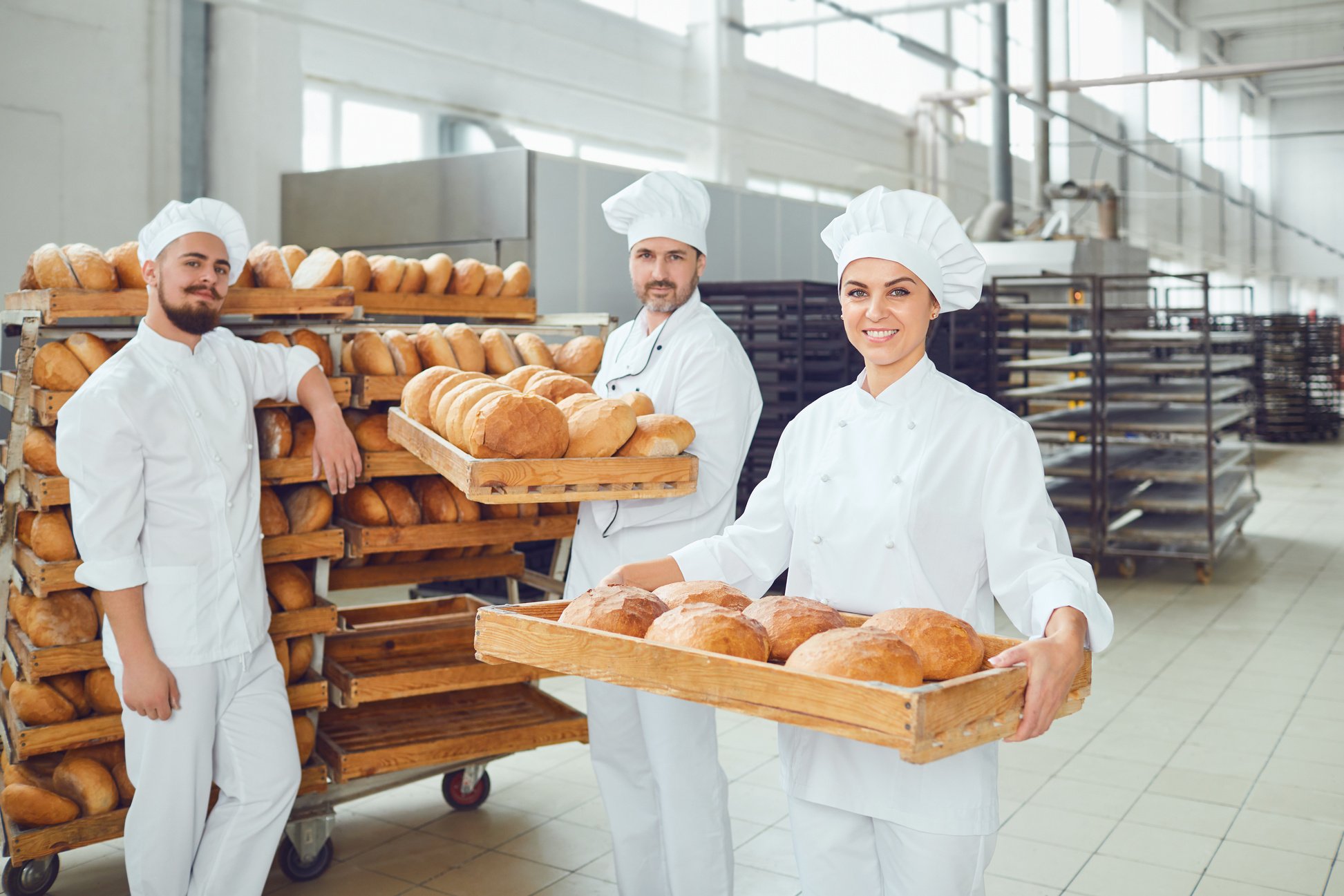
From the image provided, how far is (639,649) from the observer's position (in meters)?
1.44

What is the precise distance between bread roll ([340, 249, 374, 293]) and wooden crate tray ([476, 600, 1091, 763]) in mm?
1970

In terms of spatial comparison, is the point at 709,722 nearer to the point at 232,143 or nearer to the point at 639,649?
the point at 639,649

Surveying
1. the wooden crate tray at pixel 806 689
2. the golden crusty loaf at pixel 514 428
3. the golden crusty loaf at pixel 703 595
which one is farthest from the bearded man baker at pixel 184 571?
the golden crusty loaf at pixel 703 595

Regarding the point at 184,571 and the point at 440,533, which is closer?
the point at 184,571

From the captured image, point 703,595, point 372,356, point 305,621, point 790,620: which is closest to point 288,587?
point 305,621

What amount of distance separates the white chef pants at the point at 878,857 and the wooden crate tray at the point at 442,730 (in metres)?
1.46

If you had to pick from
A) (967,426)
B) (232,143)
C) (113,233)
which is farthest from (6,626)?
(232,143)

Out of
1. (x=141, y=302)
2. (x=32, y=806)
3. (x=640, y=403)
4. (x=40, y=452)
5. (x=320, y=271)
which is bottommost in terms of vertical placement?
(x=32, y=806)

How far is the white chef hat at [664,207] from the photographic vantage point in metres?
2.56

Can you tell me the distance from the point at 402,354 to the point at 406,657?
861mm

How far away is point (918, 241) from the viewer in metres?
1.66

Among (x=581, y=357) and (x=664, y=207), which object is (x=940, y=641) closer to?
(x=664, y=207)

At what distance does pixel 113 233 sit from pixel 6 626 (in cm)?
376

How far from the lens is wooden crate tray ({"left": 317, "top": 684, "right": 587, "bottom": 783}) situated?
9.53 feet
